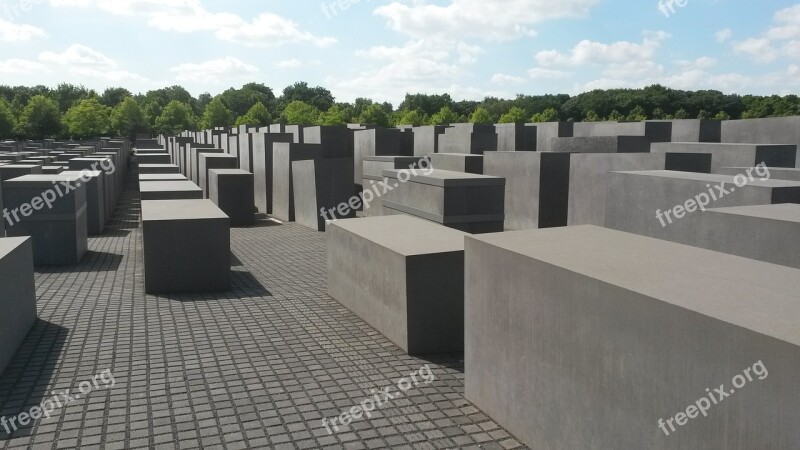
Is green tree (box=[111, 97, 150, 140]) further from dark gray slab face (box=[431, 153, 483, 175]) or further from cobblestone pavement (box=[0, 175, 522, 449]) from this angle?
cobblestone pavement (box=[0, 175, 522, 449])

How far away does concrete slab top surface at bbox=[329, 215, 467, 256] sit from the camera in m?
8.31

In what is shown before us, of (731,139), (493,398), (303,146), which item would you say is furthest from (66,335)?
(731,139)

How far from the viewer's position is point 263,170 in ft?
80.0

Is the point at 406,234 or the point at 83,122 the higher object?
the point at 83,122

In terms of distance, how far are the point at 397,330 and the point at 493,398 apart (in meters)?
2.37

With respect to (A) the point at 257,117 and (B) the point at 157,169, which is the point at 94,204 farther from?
(A) the point at 257,117

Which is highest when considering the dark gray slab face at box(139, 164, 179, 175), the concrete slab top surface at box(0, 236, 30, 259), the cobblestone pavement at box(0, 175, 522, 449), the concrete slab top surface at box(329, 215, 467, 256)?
the dark gray slab face at box(139, 164, 179, 175)

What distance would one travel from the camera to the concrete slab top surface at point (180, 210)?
455 inches

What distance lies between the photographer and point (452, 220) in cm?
1265

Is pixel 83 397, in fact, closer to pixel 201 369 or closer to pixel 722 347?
pixel 201 369

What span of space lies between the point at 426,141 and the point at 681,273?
2183 centimetres

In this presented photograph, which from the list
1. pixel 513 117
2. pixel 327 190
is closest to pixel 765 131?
pixel 327 190

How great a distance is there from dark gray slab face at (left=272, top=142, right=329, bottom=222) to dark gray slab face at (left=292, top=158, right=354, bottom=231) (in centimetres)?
172

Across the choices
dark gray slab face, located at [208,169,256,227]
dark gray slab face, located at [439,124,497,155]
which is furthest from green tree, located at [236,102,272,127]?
dark gray slab face, located at [208,169,256,227]
